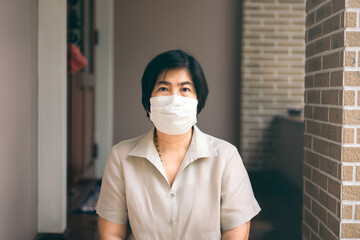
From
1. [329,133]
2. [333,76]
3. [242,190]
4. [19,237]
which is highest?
[333,76]

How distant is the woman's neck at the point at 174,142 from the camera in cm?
152

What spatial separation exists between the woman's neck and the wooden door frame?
1.04 m

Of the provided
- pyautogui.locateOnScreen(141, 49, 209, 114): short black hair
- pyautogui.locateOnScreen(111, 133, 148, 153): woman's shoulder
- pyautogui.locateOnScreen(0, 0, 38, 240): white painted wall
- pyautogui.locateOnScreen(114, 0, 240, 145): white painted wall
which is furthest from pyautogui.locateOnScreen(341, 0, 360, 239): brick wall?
pyautogui.locateOnScreen(114, 0, 240, 145): white painted wall

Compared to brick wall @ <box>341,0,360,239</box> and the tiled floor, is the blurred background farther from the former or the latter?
brick wall @ <box>341,0,360,239</box>

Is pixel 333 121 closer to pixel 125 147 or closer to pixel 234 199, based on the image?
pixel 234 199

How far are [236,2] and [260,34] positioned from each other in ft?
1.48

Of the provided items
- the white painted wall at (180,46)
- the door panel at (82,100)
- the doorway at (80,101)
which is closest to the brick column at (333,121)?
the doorway at (80,101)

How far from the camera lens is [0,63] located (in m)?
1.72

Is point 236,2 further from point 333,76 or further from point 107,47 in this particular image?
point 333,76

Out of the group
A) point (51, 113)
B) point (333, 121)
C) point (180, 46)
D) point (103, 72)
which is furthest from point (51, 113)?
point (180, 46)

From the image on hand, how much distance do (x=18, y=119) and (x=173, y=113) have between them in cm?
93

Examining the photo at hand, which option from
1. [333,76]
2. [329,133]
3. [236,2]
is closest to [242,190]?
[329,133]

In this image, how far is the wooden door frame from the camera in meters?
2.33

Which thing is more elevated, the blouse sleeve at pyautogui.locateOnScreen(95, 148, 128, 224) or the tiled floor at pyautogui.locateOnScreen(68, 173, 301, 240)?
the blouse sleeve at pyautogui.locateOnScreen(95, 148, 128, 224)
